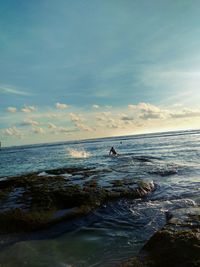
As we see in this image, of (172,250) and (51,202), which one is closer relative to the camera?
(172,250)

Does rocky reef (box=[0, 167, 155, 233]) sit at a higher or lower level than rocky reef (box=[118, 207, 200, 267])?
lower

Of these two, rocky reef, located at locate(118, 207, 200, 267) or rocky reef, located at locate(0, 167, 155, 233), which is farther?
rocky reef, located at locate(0, 167, 155, 233)

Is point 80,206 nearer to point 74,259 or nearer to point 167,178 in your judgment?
point 74,259

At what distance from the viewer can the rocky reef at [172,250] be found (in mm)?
5837

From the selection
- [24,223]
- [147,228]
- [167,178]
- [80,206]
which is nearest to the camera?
[147,228]

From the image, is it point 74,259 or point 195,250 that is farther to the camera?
point 74,259

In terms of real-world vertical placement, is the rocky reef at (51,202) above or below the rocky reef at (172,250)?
below

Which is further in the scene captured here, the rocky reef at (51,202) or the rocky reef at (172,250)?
the rocky reef at (51,202)

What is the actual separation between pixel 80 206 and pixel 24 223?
2.61 meters

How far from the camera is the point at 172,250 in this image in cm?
620

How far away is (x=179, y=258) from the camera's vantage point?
232 inches

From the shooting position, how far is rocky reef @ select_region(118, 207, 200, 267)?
5837 mm

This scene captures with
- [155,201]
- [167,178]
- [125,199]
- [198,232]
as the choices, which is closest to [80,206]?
[125,199]

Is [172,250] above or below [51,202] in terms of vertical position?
above
